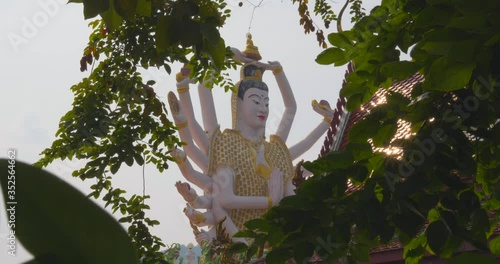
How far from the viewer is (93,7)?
797 mm

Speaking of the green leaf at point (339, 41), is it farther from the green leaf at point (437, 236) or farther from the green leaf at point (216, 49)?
the green leaf at point (216, 49)

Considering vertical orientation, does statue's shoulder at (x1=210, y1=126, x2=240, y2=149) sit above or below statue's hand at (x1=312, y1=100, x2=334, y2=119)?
below

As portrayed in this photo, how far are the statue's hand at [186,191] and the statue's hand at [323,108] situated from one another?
145 inches

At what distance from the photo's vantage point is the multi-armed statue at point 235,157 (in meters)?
12.7

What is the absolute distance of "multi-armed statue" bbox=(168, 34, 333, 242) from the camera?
12.7m

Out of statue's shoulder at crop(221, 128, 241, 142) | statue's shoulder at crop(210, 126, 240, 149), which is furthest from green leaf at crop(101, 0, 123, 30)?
statue's shoulder at crop(221, 128, 241, 142)

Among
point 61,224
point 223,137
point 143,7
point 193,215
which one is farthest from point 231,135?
point 61,224

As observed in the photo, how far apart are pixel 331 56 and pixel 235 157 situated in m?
11.2

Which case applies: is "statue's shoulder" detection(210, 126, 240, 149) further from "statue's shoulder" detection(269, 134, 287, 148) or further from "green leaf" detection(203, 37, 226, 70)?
"green leaf" detection(203, 37, 226, 70)

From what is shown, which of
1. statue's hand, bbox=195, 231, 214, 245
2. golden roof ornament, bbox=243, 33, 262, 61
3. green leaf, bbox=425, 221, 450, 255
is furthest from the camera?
golden roof ornament, bbox=243, 33, 262, 61

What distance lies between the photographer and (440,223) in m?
1.86

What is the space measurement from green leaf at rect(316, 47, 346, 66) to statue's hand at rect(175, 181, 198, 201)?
34.0ft

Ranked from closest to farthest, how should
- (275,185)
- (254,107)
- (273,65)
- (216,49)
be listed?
(216,49) < (275,185) < (254,107) < (273,65)

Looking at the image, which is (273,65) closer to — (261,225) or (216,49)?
(261,225)
